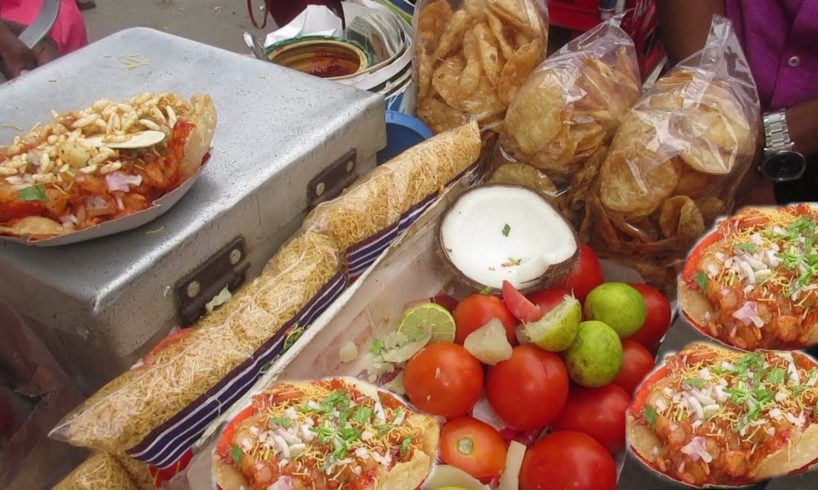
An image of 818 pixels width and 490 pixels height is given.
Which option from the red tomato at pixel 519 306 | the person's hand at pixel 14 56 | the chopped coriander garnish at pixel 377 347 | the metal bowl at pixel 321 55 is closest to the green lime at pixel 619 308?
the red tomato at pixel 519 306

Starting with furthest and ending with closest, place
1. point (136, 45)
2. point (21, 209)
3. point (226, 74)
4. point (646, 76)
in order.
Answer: point (646, 76) < point (136, 45) < point (226, 74) < point (21, 209)

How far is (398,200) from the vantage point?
149cm

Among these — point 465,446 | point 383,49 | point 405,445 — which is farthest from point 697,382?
Answer: point 383,49

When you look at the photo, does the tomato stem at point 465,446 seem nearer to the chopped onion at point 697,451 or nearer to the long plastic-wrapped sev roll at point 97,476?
the chopped onion at point 697,451

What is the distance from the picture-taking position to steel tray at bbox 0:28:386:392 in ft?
3.65

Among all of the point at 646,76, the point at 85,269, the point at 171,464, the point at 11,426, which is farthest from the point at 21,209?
the point at 646,76

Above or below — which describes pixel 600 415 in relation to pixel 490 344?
below

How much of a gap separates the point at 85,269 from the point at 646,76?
6.61 feet

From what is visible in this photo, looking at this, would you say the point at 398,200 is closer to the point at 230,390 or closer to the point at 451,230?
the point at 451,230

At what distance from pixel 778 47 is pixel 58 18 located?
2373 mm

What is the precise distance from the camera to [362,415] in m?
0.94

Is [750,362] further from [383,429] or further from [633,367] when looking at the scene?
[383,429]

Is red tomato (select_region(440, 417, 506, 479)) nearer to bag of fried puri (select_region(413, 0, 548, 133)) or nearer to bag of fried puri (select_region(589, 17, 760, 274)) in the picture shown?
bag of fried puri (select_region(589, 17, 760, 274))

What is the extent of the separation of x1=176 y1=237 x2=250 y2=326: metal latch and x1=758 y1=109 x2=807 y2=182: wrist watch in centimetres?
133
